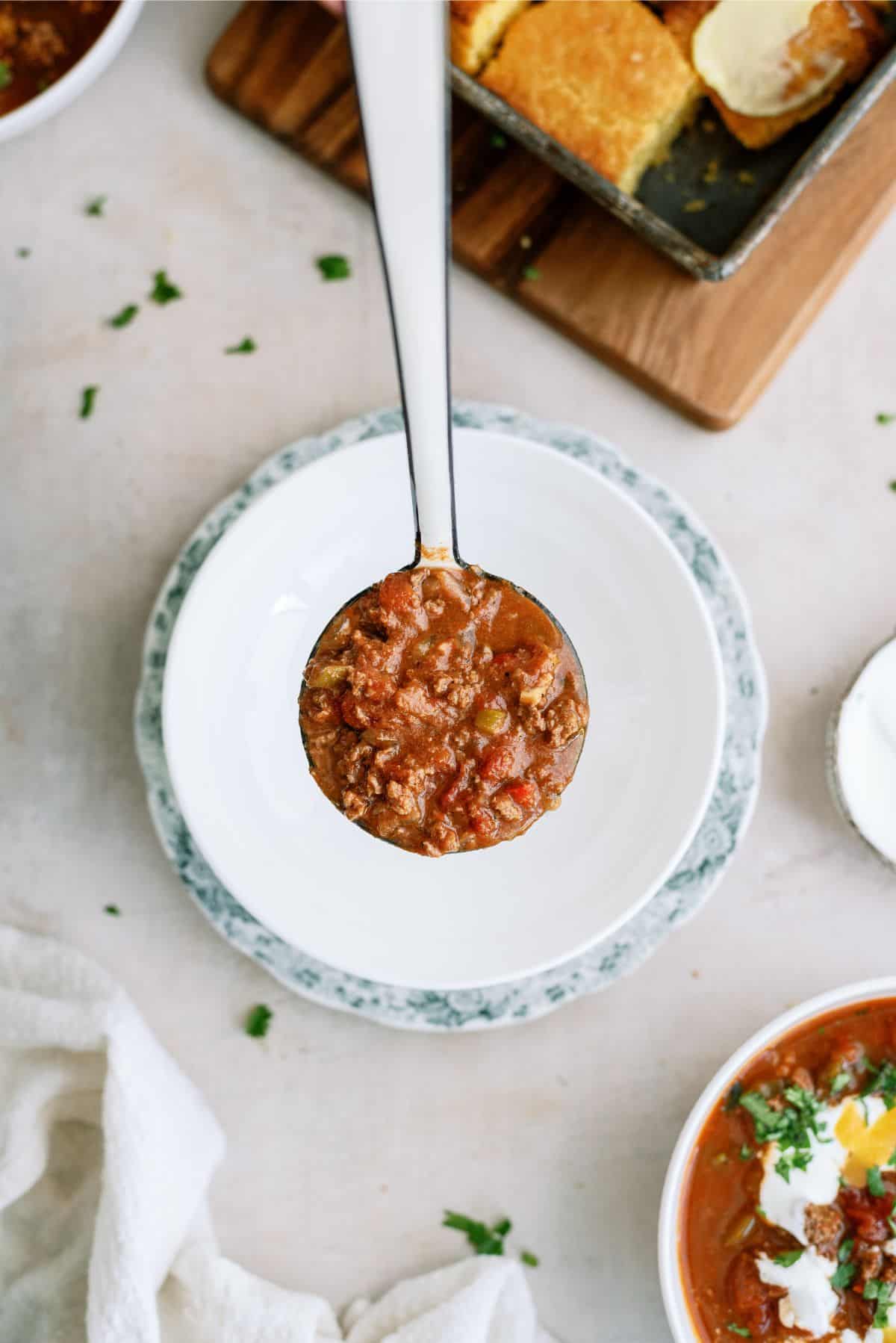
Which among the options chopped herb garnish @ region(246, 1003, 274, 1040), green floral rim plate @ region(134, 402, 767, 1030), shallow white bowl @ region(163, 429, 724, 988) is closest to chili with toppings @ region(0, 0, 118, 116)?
green floral rim plate @ region(134, 402, 767, 1030)

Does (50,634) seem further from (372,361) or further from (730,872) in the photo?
(730,872)

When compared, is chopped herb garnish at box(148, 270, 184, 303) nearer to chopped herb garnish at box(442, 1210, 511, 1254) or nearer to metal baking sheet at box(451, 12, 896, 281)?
metal baking sheet at box(451, 12, 896, 281)

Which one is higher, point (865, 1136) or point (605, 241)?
point (605, 241)

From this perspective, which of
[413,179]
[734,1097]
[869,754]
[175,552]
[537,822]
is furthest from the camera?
[175,552]

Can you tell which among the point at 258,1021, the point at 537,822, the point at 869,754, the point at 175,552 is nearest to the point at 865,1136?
the point at 869,754

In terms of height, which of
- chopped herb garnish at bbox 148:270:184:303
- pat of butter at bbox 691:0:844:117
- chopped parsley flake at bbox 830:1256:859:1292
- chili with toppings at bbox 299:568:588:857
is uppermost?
pat of butter at bbox 691:0:844:117

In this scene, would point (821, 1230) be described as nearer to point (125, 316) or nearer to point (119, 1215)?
point (119, 1215)

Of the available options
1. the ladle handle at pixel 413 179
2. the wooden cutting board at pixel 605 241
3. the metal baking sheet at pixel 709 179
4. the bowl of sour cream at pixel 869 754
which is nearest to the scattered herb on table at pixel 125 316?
the wooden cutting board at pixel 605 241

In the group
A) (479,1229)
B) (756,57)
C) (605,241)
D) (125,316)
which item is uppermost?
(756,57)
